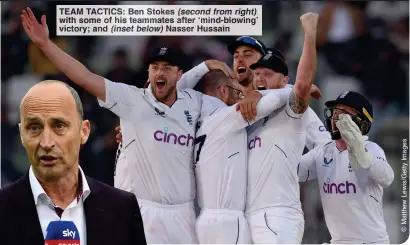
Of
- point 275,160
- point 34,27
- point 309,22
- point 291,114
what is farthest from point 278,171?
point 34,27

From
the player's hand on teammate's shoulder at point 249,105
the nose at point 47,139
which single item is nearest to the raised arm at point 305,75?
the player's hand on teammate's shoulder at point 249,105

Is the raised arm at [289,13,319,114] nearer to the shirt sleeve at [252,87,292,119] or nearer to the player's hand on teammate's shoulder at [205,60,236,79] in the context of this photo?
the shirt sleeve at [252,87,292,119]

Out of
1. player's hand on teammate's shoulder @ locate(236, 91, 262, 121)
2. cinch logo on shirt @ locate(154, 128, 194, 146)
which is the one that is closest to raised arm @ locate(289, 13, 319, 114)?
player's hand on teammate's shoulder @ locate(236, 91, 262, 121)

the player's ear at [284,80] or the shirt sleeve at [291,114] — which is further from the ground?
the player's ear at [284,80]

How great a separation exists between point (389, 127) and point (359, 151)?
0.21 m

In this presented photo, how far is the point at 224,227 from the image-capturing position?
3500 millimetres

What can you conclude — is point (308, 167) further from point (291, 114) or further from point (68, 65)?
point (68, 65)

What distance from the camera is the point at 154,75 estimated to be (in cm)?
354

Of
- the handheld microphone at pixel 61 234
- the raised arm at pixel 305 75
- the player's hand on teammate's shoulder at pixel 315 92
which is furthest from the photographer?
the player's hand on teammate's shoulder at pixel 315 92

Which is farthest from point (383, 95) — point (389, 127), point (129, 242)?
point (129, 242)

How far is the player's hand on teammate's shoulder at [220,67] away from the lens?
3.57 metres

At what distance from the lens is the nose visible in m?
1.84

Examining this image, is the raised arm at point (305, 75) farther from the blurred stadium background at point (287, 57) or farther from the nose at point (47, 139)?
the nose at point (47, 139)

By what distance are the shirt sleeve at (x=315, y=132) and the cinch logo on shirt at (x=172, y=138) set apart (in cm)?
55
